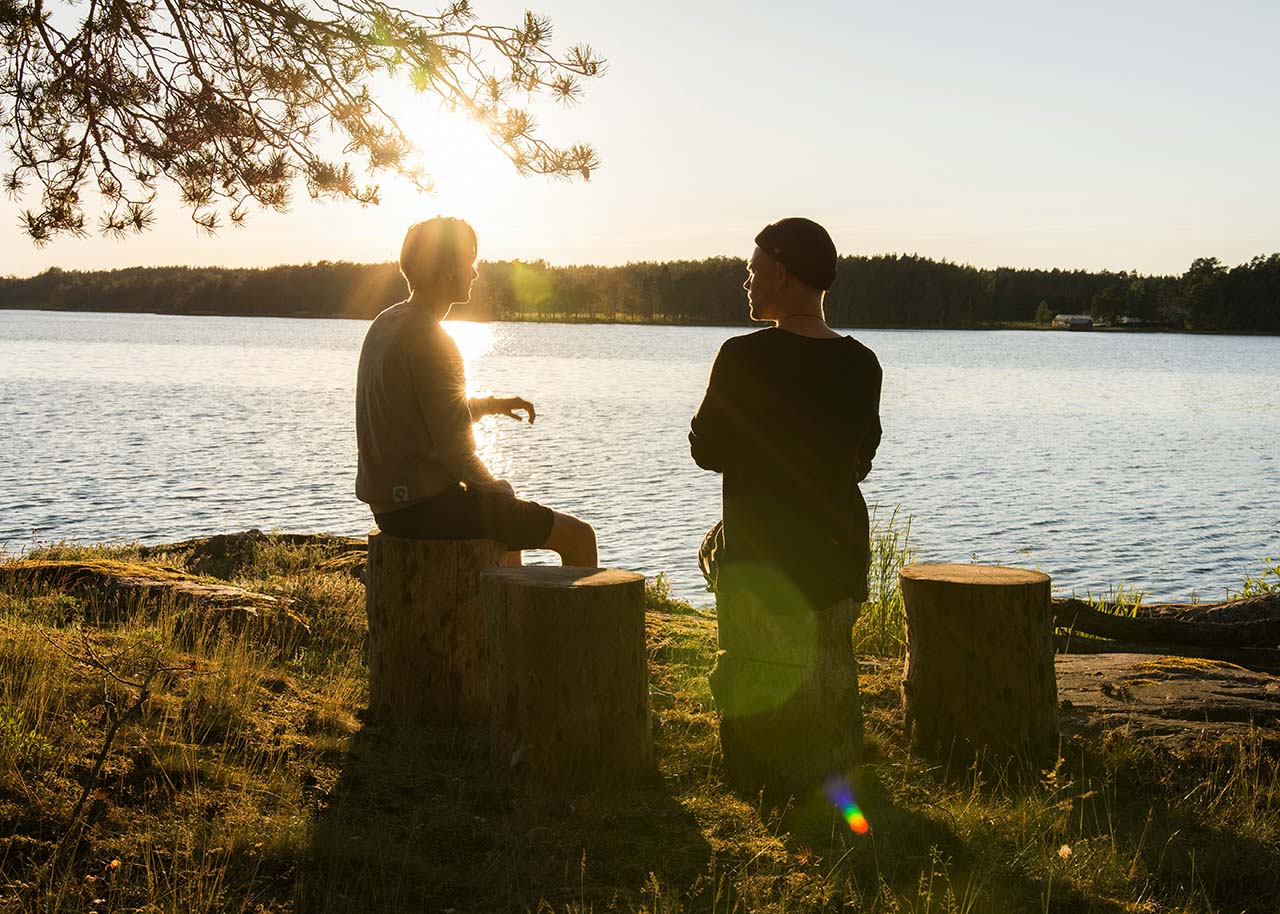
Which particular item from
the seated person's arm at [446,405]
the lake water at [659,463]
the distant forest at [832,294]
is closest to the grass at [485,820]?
the seated person's arm at [446,405]

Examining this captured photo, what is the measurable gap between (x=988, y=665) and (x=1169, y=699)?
120 cm

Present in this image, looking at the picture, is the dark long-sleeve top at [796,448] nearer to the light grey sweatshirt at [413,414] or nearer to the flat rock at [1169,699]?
the light grey sweatshirt at [413,414]

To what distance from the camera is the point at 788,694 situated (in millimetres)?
4152

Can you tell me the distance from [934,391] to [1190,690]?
39.3 metres

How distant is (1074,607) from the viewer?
696 centimetres

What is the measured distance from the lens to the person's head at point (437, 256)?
4570mm

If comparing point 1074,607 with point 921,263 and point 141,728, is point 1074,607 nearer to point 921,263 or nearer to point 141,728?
point 141,728

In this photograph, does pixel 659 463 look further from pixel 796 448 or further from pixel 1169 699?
pixel 796 448

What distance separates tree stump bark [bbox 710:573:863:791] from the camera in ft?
13.6

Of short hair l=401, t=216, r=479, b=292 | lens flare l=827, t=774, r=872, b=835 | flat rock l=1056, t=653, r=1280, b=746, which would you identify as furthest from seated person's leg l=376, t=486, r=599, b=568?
flat rock l=1056, t=653, r=1280, b=746

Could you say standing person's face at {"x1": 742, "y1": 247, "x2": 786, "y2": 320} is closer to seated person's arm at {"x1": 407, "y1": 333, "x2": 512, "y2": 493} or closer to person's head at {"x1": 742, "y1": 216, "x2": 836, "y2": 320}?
person's head at {"x1": 742, "y1": 216, "x2": 836, "y2": 320}

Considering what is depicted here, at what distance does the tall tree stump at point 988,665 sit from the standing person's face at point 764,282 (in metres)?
1.35

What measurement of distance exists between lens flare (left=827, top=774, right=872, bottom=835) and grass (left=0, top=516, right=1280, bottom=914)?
0.15ft

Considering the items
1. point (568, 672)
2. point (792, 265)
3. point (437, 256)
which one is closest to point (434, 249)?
point (437, 256)
